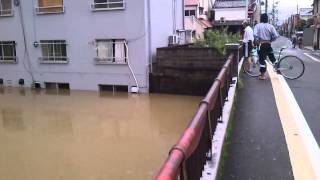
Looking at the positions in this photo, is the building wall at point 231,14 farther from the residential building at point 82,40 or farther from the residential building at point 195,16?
the residential building at point 82,40

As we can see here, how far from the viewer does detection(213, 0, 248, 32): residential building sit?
36.0 m

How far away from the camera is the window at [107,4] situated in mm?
16837

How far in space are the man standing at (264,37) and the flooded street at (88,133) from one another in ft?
9.75

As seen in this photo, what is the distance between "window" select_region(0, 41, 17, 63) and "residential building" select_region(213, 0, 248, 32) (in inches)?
817

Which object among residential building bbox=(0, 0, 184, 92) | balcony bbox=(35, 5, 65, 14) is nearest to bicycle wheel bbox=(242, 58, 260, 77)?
residential building bbox=(0, 0, 184, 92)

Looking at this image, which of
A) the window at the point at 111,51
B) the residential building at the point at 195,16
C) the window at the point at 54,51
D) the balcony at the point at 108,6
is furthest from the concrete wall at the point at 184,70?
the residential building at the point at 195,16

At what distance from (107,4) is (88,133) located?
25.6 feet

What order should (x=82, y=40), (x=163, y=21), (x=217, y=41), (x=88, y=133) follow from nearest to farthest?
(x=88, y=133) < (x=217, y=41) < (x=82, y=40) < (x=163, y=21)

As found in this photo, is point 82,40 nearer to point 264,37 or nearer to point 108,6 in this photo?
point 108,6

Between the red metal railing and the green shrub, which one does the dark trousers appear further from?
the red metal railing

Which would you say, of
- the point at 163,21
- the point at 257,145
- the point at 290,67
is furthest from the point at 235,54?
the point at 163,21

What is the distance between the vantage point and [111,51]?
17.4 meters

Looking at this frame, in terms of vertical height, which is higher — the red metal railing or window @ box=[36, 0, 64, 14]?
window @ box=[36, 0, 64, 14]

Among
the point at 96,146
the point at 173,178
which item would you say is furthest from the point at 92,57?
the point at 173,178
